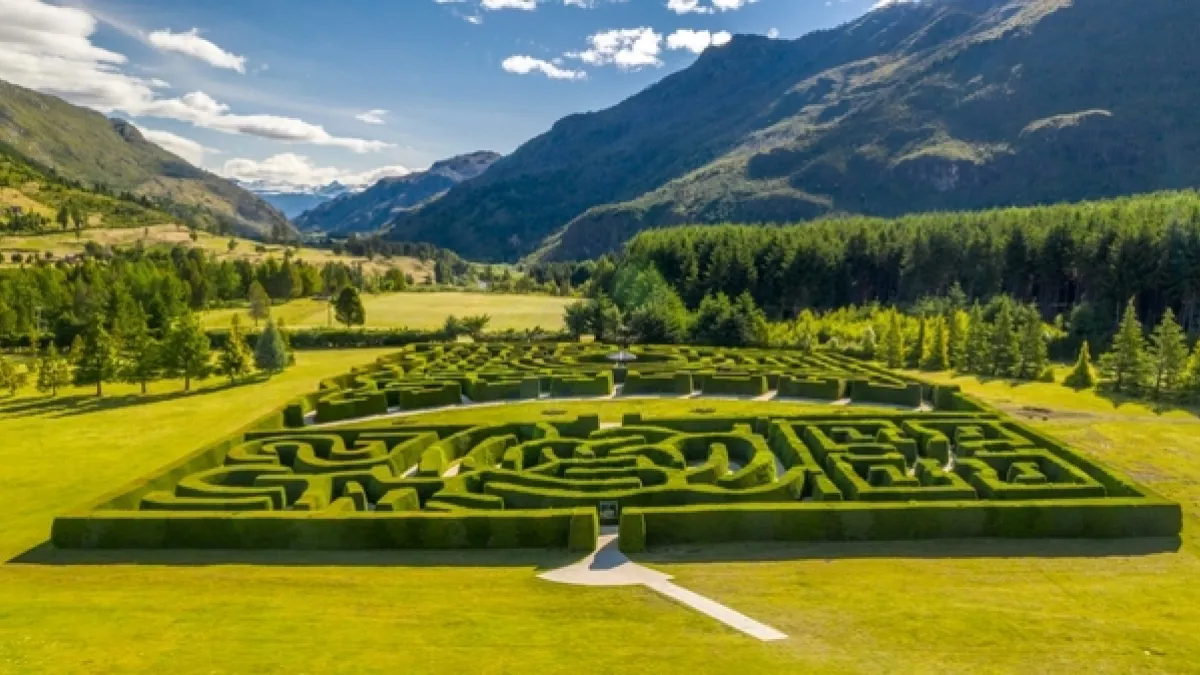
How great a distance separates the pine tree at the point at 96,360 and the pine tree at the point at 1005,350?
71.2m

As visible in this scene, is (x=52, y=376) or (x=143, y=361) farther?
(x=143, y=361)

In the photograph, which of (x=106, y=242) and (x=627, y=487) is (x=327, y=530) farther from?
(x=106, y=242)

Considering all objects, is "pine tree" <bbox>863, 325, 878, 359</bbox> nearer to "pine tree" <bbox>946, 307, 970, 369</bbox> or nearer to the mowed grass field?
"pine tree" <bbox>946, 307, 970, 369</bbox>

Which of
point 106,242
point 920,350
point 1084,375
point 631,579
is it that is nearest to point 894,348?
point 920,350

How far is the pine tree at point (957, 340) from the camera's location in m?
66.3

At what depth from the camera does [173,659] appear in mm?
15523

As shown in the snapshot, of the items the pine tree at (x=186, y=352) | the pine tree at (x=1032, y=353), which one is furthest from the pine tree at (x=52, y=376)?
the pine tree at (x=1032, y=353)

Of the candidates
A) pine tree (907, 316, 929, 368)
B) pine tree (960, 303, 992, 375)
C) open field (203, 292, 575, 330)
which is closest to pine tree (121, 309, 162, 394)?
open field (203, 292, 575, 330)

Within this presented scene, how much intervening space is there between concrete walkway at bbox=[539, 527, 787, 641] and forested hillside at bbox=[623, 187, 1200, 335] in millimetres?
76910

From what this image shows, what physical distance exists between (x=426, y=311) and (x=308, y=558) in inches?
3983

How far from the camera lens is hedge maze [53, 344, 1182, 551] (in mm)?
24500

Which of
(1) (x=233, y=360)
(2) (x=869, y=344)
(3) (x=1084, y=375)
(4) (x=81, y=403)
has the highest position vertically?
(2) (x=869, y=344)

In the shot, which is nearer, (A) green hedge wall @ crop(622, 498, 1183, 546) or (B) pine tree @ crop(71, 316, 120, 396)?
(A) green hedge wall @ crop(622, 498, 1183, 546)

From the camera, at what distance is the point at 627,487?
1093 inches
